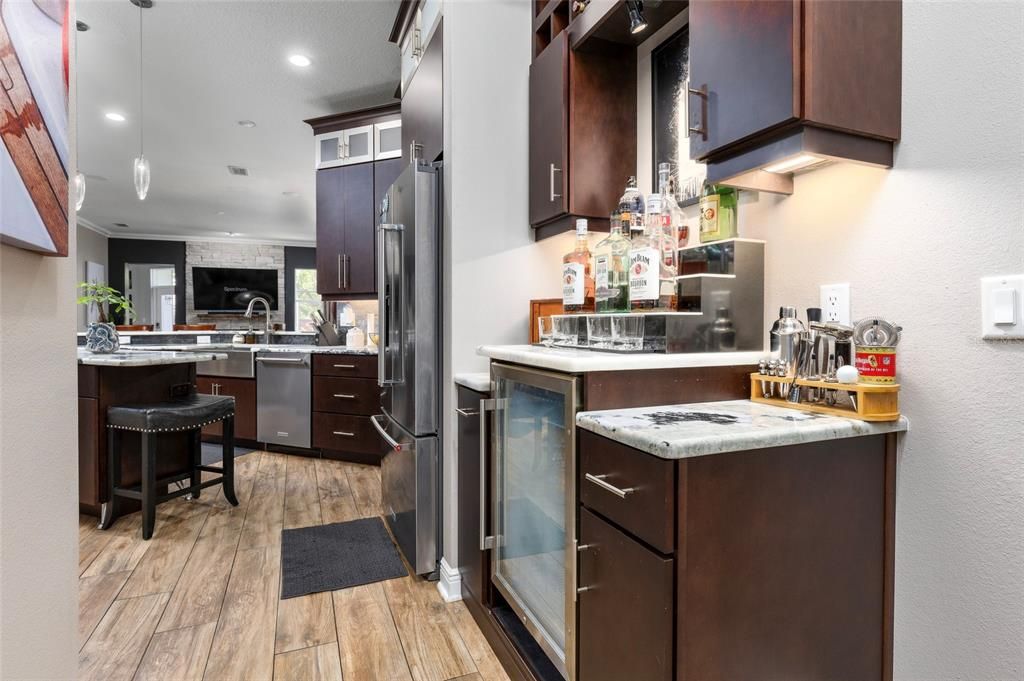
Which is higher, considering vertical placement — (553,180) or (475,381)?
(553,180)

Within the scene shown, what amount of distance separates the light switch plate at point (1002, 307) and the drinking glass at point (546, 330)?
3.77ft

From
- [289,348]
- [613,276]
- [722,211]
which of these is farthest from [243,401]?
[722,211]

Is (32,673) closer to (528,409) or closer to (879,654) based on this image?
(528,409)

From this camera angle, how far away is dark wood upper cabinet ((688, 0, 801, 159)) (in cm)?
107

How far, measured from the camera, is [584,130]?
194cm

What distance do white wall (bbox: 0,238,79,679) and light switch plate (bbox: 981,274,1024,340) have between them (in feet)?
5.68

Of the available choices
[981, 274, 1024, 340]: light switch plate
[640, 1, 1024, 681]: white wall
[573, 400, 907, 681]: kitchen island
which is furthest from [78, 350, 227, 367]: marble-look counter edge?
[981, 274, 1024, 340]: light switch plate

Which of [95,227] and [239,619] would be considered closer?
[239,619]

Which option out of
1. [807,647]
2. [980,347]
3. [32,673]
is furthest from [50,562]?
[980,347]

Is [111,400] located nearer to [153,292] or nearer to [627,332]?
[627,332]

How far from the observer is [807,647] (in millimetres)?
1040

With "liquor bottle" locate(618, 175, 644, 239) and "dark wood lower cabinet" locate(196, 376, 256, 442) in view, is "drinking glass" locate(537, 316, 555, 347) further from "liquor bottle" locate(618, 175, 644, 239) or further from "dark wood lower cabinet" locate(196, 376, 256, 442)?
"dark wood lower cabinet" locate(196, 376, 256, 442)

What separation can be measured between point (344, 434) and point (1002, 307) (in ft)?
12.9

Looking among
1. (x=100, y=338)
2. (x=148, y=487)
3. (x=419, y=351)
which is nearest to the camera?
(x=419, y=351)
